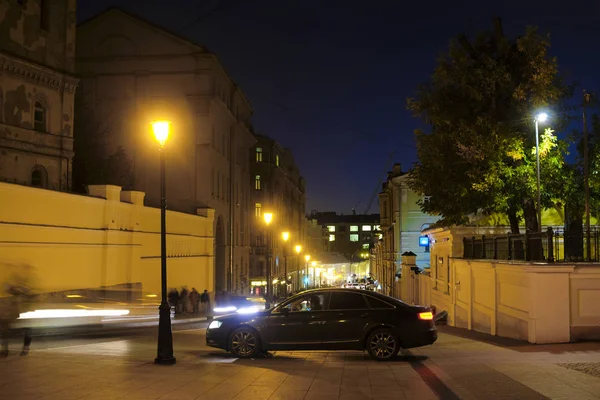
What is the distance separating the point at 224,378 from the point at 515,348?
717 centimetres

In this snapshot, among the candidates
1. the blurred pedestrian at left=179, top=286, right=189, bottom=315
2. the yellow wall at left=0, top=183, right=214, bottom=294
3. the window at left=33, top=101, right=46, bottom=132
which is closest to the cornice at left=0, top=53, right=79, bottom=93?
the window at left=33, top=101, right=46, bottom=132

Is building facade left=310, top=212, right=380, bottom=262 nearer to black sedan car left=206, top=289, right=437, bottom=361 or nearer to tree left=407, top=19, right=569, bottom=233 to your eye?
tree left=407, top=19, right=569, bottom=233

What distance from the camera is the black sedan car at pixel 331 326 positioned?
515 inches

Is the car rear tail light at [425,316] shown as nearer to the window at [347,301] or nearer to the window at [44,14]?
the window at [347,301]

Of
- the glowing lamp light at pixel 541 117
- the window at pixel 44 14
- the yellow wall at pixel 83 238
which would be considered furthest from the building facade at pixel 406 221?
the glowing lamp light at pixel 541 117

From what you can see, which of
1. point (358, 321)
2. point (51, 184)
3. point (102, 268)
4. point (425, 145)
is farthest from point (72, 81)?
point (358, 321)

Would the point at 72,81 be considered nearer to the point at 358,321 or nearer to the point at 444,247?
the point at 444,247

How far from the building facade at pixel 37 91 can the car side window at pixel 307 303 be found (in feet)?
71.4

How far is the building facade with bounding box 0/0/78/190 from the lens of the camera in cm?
3158

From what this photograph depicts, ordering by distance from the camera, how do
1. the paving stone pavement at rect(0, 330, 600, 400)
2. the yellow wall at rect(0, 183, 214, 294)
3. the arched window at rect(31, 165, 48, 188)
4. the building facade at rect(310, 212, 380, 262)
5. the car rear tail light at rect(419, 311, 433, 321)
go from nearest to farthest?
the paving stone pavement at rect(0, 330, 600, 400)
the car rear tail light at rect(419, 311, 433, 321)
the yellow wall at rect(0, 183, 214, 294)
the arched window at rect(31, 165, 48, 188)
the building facade at rect(310, 212, 380, 262)

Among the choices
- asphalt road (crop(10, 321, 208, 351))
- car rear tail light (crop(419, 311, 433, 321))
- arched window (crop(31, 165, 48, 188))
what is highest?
arched window (crop(31, 165, 48, 188))

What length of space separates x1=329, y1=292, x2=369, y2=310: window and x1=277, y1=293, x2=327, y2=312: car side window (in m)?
0.20

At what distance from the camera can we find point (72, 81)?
115ft

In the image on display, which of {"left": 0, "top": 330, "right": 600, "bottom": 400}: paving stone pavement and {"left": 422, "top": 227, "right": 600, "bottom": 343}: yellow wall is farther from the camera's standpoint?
{"left": 422, "top": 227, "right": 600, "bottom": 343}: yellow wall
